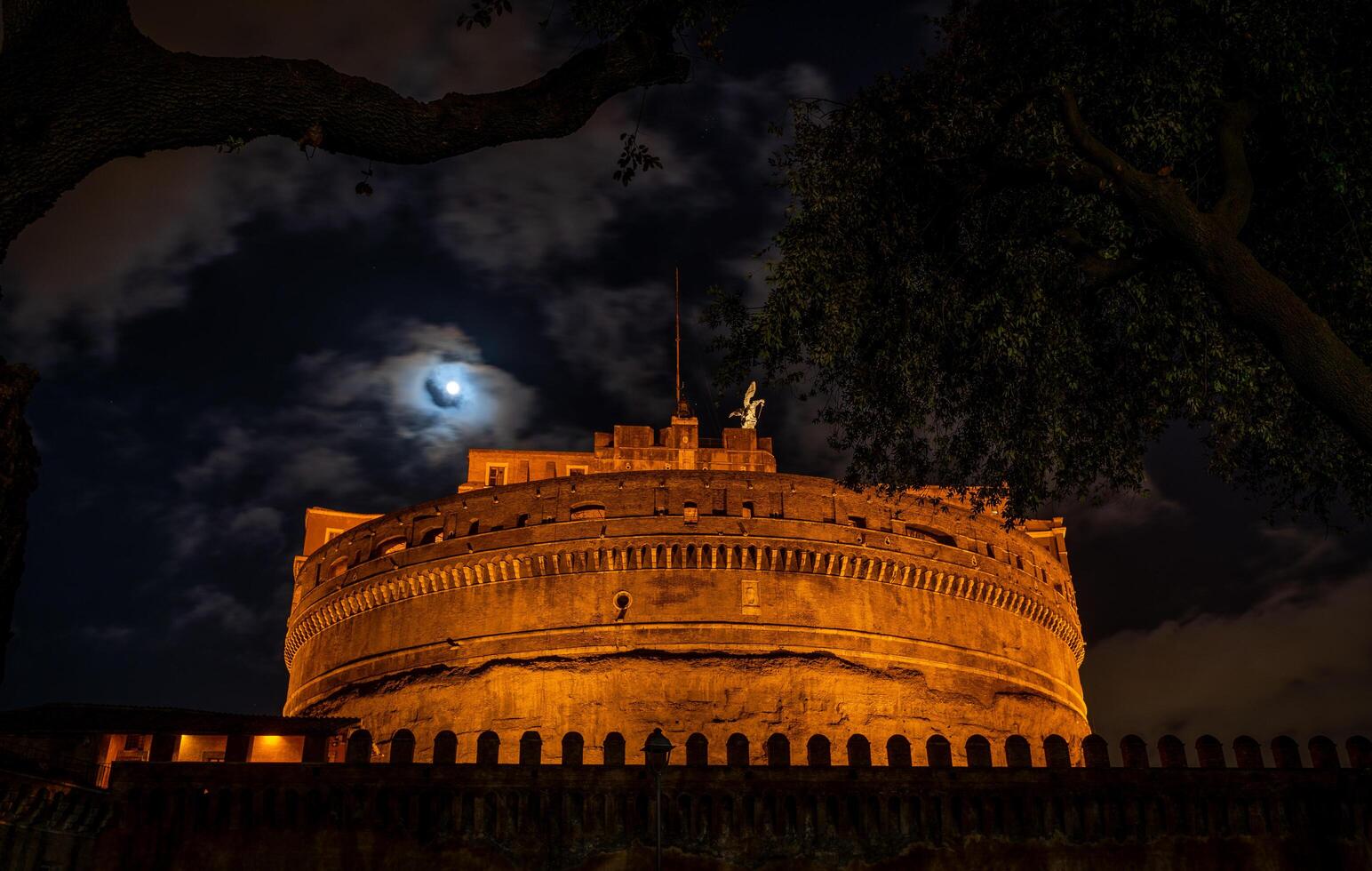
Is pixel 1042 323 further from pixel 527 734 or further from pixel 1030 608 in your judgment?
pixel 1030 608

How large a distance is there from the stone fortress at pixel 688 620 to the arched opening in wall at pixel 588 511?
0.04 meters

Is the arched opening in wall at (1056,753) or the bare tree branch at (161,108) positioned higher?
the bare tree branch at (161,108)

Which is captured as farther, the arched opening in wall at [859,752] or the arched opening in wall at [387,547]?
the arched opening in wall at [387,547]

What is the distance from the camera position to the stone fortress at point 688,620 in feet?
75.1

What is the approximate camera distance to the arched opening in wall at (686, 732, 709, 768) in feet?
40.6

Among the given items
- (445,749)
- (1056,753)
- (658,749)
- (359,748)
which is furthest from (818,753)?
(359,748)

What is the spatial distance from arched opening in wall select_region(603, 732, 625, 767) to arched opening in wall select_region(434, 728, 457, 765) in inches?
69.1

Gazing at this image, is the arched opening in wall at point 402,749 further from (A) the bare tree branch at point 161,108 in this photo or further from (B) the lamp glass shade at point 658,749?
(A) the bare tree branch at point 161,108

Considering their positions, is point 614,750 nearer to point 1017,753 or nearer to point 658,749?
point 658,749

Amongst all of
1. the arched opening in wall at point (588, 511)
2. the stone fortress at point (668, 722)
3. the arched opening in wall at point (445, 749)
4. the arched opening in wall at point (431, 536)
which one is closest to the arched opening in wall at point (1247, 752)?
the stone fortress at point (668, 722)

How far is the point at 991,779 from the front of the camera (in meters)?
12.4

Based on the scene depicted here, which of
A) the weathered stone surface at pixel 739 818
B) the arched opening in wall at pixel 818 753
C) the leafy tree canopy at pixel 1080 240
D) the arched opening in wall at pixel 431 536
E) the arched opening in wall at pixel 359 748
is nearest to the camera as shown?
the leafy tree canopy at pixel 1080 240

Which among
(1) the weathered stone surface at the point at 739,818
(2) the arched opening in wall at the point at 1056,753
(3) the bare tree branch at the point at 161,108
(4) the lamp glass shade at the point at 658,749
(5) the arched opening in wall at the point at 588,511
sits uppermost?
(5) the arched opening in wall at the point at 588,511

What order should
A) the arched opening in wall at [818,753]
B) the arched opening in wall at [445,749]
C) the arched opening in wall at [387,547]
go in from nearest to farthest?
the arched opening in wall at [445,749]
the arched opening in wall at [818,753]
the arched opening in wall at [387,547]
